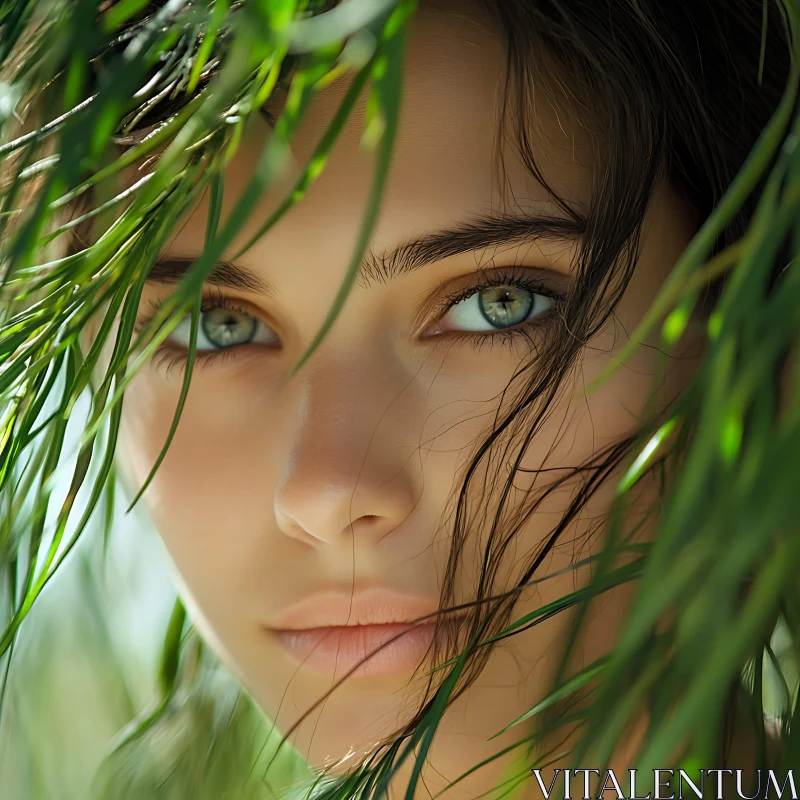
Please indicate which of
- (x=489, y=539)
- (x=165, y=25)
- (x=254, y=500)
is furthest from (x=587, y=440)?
(x=165, y=25)

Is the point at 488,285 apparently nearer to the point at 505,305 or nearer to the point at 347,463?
the point at 505,305

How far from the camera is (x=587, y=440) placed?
1.70 feet

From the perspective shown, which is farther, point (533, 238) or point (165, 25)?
point (533, 238)

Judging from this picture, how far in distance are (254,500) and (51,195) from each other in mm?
297

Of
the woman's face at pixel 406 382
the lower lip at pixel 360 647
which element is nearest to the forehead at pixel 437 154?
the woman's face at pixel 406 382

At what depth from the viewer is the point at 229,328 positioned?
0.61 m

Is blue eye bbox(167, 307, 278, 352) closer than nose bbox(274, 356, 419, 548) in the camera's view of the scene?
No

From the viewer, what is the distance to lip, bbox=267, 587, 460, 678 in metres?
0.52

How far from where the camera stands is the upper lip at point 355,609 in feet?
1.71

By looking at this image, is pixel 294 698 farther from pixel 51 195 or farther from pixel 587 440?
pixel 51 195

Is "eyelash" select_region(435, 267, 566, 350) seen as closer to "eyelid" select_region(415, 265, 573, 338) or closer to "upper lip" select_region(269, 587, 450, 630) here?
"eyelid" select_region(415, 265, 573, 338)

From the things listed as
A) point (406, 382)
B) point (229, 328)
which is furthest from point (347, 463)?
point (229, 328)

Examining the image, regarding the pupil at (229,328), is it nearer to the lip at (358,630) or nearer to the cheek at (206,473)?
the cheek at (206,473)

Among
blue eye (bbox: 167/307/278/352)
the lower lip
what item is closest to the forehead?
blue eye (bbox: 167/307/278/352)
